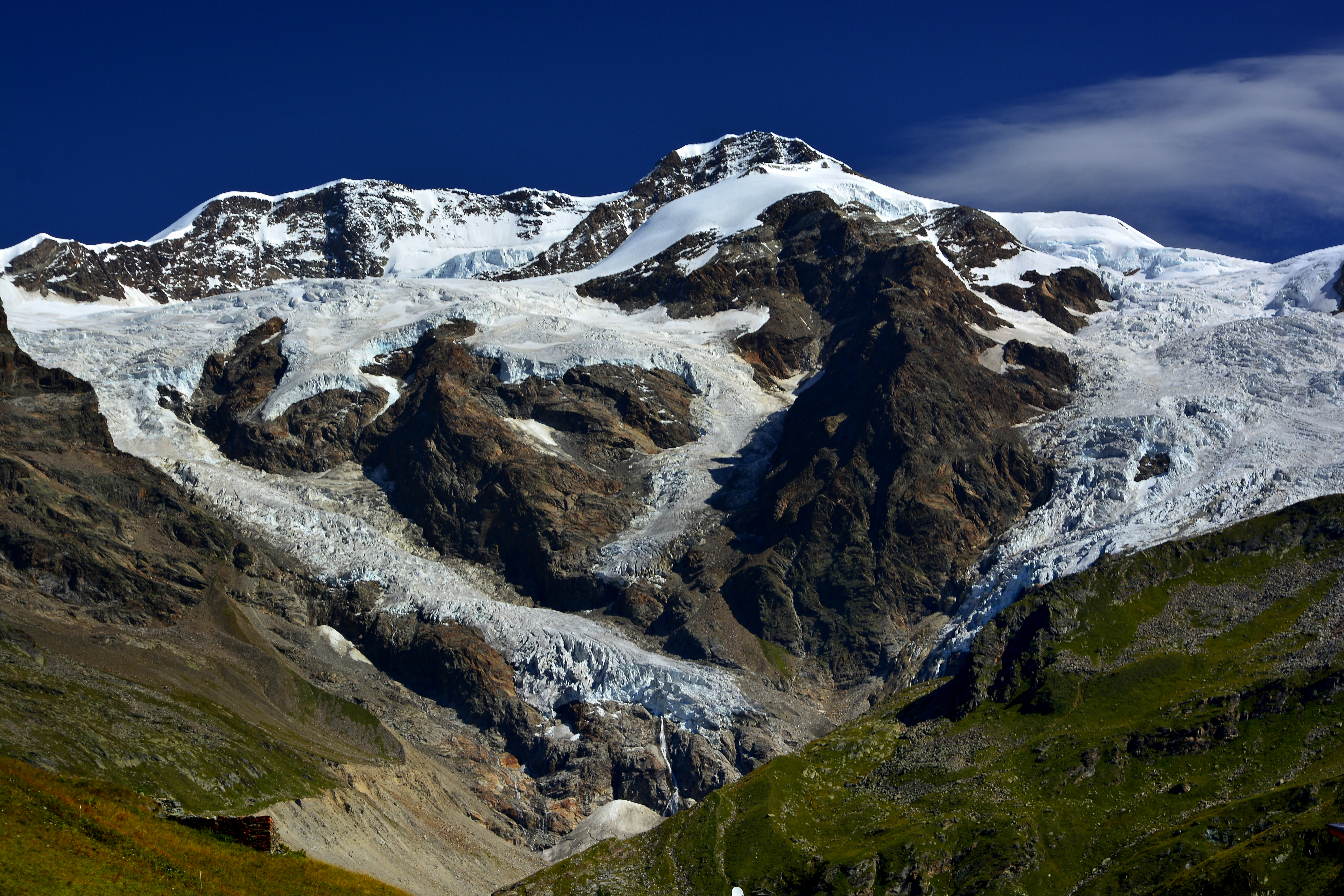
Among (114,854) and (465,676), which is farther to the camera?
(465,676)

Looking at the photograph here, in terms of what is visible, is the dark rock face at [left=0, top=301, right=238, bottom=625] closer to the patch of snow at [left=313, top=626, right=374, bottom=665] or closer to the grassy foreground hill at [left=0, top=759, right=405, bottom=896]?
the patch of snow at [left=313, top=626, right=374, bottom=665]

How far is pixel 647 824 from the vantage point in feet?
571

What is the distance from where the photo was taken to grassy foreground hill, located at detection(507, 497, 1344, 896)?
10562 cm

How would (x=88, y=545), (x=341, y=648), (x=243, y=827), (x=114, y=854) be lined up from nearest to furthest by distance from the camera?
1. (x=114, y=854)
2. (x=243, y=827)
3. (x=88, y=545)
4. (x=341, y=648)

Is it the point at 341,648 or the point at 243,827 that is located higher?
the point at 243,827

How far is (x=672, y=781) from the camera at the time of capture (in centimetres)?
18262

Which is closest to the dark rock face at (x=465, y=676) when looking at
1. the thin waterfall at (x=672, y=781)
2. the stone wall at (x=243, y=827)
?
the thin waterfall at (x=672, y=781)

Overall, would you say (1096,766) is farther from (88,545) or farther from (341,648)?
(88,545)

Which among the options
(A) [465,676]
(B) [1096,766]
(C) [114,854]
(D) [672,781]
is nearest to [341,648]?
(A) [465,676]

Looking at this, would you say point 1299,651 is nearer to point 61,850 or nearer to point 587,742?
point 587,742

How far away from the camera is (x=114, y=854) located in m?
62.9

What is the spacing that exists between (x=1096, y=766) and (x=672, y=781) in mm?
71763

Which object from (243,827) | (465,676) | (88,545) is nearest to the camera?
(243,827)

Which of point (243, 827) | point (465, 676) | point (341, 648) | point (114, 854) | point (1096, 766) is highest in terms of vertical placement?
point (114, 854)
